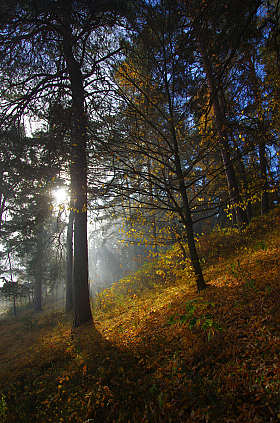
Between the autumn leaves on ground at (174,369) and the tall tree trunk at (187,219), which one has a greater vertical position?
the tall tree trunk at (187,219)

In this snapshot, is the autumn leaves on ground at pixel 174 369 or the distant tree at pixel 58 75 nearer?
→ the autumn leaves on ground at pixel 174 369

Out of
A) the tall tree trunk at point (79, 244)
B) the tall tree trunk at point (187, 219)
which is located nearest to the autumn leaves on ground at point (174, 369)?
the tall tree trunk at point (187, 219)

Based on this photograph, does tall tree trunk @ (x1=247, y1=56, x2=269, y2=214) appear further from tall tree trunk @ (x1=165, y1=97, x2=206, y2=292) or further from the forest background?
tall tree trunk @ (x1=165, y1=97, x2=206, y2=292)

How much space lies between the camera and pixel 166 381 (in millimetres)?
2557

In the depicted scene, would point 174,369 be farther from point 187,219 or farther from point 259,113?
point 259,113

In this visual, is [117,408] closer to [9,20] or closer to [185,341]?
[185,341]

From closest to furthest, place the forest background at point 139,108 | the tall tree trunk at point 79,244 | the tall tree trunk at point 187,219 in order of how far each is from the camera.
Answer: the forest background at point 139,108
the tall tree trunk at point 187,219
the tall tree trunk at point 79,244

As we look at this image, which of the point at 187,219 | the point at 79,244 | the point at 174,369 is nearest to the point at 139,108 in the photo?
Answer: the point at 187,219

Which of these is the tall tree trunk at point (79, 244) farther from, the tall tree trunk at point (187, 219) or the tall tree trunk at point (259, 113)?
the tall tree trunk at point (259, 113)

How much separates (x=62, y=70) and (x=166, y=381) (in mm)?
8650

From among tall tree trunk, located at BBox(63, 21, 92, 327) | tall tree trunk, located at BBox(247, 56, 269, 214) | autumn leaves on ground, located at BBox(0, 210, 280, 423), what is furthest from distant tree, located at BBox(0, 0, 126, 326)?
tall tree trunk, located at BBox(247, 56, 269, 214)

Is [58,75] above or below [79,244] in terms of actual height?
above

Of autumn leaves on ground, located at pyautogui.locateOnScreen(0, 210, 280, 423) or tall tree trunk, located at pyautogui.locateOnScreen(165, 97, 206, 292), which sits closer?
autumn leaves on ground, located at pyautogui.locateOnScreen(0, 210, 280, 423)

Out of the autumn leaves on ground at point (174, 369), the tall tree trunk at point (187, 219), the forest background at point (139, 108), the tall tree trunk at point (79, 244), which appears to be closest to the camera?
the autumn leaves on ground at point (174, 369)
